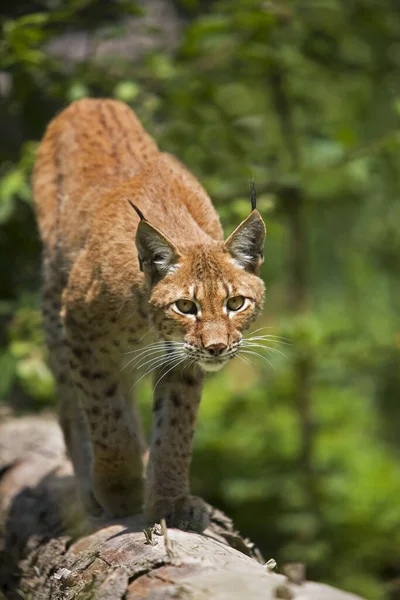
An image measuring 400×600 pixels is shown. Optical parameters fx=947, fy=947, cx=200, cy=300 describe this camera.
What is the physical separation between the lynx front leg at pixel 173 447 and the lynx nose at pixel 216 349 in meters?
0.56

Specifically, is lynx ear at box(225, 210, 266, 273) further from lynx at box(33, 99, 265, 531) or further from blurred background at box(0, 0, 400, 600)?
blurred background at box(0, 0, 400, 600)

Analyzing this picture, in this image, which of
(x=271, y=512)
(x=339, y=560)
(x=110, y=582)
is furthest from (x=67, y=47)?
(x=110, y=582)

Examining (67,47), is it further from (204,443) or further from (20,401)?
(204,443)

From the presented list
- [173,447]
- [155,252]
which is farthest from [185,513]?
[155,252]

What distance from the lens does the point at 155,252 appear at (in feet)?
14.6

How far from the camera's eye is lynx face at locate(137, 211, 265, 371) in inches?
166

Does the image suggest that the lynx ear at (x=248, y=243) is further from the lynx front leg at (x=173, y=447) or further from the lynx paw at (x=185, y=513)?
the lynx paw at (x=185, y=513)

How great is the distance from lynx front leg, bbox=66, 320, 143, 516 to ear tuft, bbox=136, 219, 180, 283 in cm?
58

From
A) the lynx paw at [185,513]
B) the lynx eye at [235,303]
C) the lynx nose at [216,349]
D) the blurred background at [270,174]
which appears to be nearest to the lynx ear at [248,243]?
the lynx eye at [235,303]

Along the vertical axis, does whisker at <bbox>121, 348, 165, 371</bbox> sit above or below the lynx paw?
above

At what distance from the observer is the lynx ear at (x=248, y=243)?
4469 millimetres

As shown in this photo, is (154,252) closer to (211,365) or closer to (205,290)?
(205,290)

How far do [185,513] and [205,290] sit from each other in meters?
1.12

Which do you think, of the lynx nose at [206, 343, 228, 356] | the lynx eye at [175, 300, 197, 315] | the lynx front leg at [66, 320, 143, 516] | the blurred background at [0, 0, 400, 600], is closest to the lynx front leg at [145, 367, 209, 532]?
the lynx front leg at [66, 320, 143, 516]
